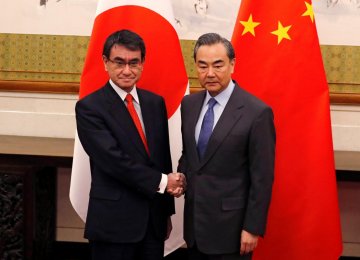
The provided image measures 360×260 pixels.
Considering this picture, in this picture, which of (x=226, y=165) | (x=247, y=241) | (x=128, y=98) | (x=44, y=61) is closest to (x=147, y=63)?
(x=128, y=98)

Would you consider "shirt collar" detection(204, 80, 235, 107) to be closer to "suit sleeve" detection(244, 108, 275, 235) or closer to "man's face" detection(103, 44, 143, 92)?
"suit sleeve" detection(244, 108, 275, 235)

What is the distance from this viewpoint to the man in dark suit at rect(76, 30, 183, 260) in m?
2.15

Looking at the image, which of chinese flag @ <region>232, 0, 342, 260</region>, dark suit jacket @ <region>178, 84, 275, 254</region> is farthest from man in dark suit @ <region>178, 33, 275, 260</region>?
chinese flag @ <region>232, 0, 342, 260</region>

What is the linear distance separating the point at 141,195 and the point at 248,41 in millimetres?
932

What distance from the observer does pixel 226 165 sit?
2.08 meters

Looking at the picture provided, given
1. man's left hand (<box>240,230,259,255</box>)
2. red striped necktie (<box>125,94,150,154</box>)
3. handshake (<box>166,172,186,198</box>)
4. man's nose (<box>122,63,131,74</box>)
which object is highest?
man's nose (<box>122,63,131,74</box>)

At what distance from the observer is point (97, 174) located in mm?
2221

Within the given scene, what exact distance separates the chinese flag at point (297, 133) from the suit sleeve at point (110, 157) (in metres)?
0.74

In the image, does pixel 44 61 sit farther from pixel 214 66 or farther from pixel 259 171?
pixel 259 171

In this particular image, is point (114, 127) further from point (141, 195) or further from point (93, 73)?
point (93, 73)

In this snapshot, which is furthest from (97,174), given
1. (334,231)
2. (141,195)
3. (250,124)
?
(334,231)

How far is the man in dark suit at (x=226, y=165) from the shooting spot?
2055 millimetres

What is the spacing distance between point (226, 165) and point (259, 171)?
12 cm

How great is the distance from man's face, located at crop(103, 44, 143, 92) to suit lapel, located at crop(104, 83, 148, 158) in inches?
2.6
